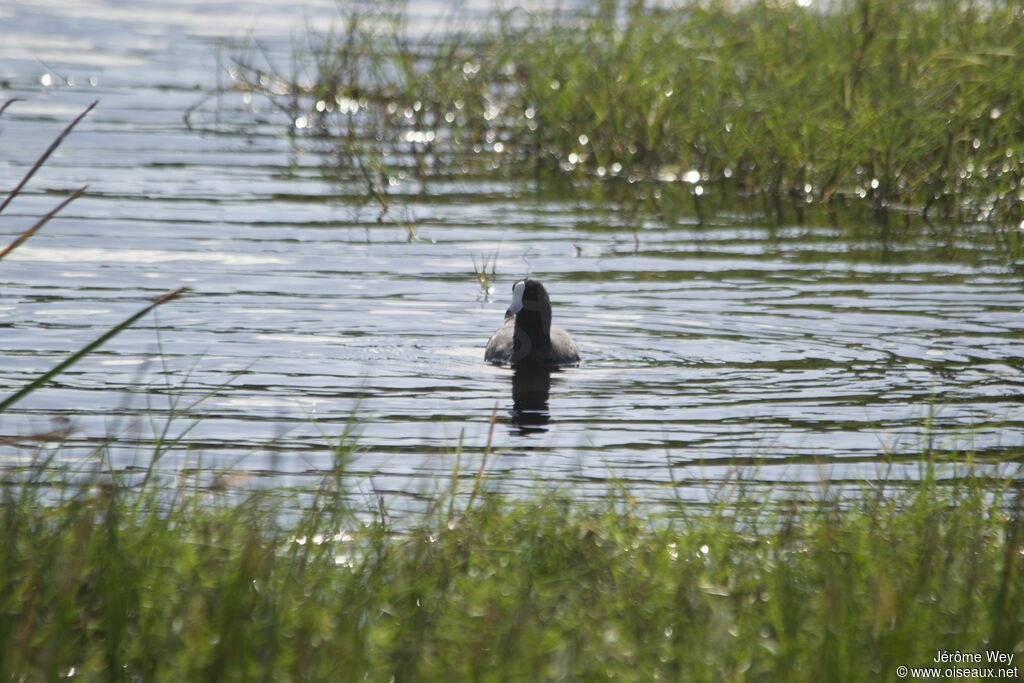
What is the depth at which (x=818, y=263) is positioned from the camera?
11438mm

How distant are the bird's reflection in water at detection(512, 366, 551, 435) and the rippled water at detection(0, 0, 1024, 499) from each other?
0.08ft

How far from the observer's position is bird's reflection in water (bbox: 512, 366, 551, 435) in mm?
7418

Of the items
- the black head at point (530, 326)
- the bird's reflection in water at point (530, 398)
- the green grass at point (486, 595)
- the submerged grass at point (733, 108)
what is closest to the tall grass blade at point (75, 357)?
the green grass at point (486, 595)

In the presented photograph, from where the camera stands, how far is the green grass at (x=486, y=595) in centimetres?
363

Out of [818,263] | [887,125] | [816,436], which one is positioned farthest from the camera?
[887,125]

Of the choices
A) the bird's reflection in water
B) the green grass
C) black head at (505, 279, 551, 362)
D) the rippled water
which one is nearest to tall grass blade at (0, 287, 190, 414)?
the green grass

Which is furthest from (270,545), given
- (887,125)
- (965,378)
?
(887,125)

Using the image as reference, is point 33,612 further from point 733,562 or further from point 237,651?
point 733,562

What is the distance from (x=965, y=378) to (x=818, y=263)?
3.20 meters

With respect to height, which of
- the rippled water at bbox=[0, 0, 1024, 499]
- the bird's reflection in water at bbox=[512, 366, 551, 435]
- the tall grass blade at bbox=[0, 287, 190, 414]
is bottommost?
the bird's reflection in water at bbox=[512, 366, 551, 435]

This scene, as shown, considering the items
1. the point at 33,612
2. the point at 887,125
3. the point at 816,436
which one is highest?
the point at 887,125

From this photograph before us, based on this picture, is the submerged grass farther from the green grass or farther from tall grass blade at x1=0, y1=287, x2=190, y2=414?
tall grass blade at x1=0, y1=287, x2=190, y2=414

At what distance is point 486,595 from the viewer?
13.4 feet

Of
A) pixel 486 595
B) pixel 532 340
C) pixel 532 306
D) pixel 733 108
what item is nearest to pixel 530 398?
pixel 532 340
